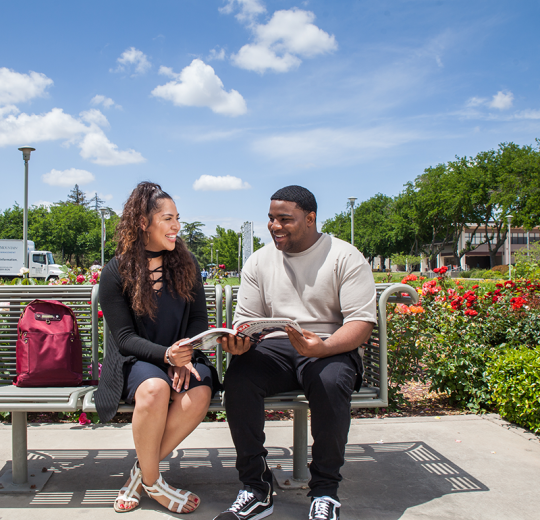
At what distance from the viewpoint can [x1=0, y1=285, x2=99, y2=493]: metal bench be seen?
260 centimetres

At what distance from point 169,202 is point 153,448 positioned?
1.29 meters

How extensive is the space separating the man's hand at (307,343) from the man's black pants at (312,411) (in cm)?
8

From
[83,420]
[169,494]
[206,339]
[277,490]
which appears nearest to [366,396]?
[277,490]

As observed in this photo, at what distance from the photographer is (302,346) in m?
2.43

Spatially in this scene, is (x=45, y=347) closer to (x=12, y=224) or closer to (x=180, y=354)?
(x=180, y=354)

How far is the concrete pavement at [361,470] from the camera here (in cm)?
254

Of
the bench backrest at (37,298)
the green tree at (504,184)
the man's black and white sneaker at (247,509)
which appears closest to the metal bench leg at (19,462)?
the bench backrest at (37,298)

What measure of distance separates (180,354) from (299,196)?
1067mm

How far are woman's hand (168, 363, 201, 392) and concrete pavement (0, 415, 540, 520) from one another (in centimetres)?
64

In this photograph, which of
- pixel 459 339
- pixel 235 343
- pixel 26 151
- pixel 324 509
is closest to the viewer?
pixel 324 509

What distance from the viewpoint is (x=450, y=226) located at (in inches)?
1791

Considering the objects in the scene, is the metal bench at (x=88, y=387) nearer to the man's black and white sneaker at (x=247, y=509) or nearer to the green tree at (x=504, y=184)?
the man's black and white sneaker at (x=247, y=509)

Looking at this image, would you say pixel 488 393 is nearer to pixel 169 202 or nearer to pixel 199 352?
pixel 199 352

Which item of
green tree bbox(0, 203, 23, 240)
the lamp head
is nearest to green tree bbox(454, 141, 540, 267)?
the lamp head
